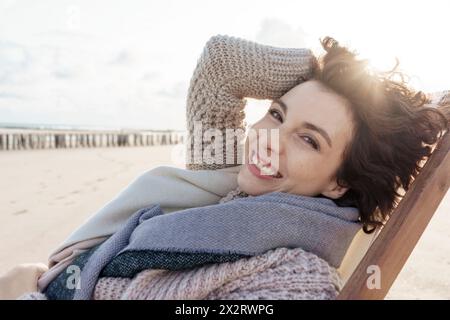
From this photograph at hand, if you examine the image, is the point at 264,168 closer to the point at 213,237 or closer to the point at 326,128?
the point at 326,128

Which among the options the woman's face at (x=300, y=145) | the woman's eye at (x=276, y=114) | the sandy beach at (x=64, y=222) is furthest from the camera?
the sandy beach at (x=64, y=222)

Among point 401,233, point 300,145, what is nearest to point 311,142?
point 300,145

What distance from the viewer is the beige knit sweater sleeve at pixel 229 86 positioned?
2533mm

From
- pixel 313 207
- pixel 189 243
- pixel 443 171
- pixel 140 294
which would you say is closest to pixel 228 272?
pixel 189 243

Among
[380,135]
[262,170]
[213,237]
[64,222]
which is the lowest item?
[64,222]

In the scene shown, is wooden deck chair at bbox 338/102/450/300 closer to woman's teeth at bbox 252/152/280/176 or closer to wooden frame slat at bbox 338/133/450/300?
wooden frame slat at bbox 338/133/450/300

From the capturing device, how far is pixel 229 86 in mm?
2582

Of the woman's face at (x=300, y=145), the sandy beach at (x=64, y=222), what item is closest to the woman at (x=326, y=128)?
the woman's face at (x=300, y=145)

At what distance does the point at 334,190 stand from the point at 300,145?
1.15ft

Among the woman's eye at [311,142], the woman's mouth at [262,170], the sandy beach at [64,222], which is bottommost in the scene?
the sandy beach at [64,222]

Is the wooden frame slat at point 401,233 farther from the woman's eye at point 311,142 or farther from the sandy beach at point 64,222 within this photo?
the sandy beach at point 64,222

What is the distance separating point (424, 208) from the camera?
1850 millimetres
